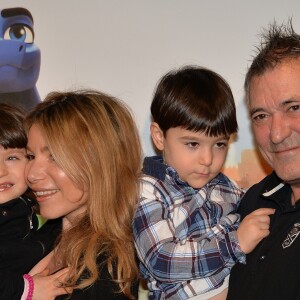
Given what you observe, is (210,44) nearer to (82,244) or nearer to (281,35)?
(281,35)

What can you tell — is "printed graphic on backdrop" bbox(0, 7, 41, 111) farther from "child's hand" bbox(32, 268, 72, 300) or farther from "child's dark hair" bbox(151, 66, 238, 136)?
"child's hand" bbox(32, 268, 72, 300)

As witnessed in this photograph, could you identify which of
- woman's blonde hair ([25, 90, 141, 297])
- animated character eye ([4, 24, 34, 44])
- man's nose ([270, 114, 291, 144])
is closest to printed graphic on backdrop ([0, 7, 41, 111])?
animated character eye ([4, 24, 34, 44])

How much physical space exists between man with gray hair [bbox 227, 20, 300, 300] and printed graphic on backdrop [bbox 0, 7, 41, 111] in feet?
3.23

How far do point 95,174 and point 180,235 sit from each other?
352mm

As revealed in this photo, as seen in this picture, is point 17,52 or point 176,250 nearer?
point 176,250

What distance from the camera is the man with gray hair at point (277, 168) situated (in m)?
1.55

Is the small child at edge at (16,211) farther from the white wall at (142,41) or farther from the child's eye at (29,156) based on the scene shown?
the white wall at (142,41)

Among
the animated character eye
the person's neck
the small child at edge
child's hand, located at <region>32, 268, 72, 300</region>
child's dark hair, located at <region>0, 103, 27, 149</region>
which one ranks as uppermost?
the animated character eye

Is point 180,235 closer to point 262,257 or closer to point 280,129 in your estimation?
point 262,257

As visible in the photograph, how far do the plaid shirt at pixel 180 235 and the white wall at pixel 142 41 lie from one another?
0.44 metres

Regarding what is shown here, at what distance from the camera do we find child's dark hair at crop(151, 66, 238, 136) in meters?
1.83

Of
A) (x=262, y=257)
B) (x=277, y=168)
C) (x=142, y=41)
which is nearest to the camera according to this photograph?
(x=262, y=257)

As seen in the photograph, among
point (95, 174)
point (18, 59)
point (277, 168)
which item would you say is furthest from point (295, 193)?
point (18, 59)

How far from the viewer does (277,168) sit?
1.77 meters
